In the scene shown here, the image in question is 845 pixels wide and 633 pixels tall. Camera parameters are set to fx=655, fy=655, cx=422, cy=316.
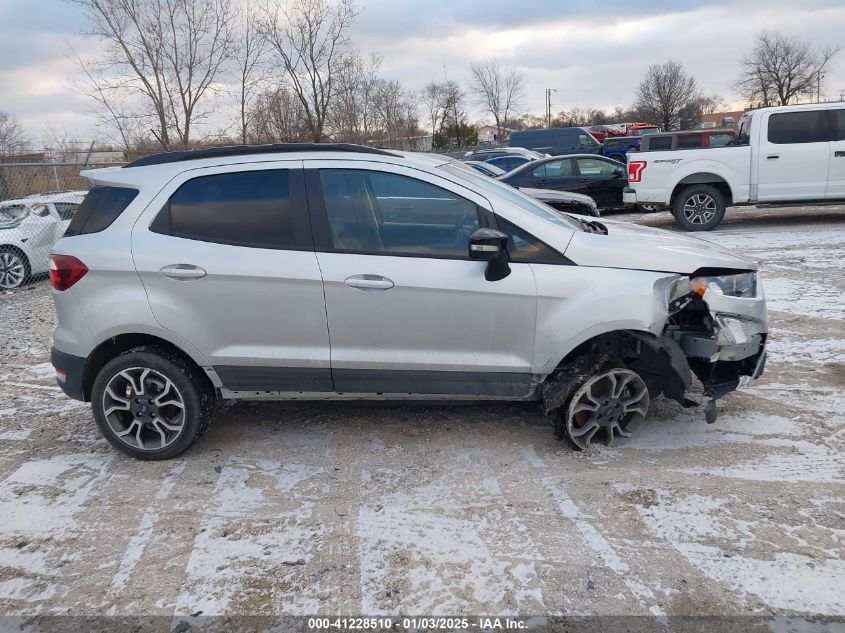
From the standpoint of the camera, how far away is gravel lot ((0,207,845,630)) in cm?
287

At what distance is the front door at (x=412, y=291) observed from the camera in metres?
3.81

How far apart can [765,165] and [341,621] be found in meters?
11.5

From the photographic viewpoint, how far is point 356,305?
385 cm

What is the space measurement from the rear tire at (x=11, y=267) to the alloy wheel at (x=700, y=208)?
11.4m

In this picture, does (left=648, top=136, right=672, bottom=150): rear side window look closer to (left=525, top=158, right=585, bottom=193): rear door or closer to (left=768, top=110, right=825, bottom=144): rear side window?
(left=525, top=158, right=585, bottom=193): rear door

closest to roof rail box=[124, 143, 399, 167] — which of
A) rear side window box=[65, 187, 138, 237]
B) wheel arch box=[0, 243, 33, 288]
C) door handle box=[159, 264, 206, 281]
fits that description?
rear side window box=[65, 187, 138, 237]

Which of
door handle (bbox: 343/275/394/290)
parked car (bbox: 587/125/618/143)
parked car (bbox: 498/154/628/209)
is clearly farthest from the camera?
parked car (bbox: 587/125/618/143)

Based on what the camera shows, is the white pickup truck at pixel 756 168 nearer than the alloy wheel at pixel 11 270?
No

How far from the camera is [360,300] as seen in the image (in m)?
3.85

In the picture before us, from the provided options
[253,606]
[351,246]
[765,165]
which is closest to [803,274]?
[765,165]

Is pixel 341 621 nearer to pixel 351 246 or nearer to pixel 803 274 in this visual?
pixel 351 246

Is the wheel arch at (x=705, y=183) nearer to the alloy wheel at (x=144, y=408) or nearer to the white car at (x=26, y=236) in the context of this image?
the white car at (x=26, y=236)

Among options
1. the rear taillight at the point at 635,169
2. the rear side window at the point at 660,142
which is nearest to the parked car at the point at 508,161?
the rear side window at the point at 660,142

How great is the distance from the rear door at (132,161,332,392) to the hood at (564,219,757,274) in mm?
1574
